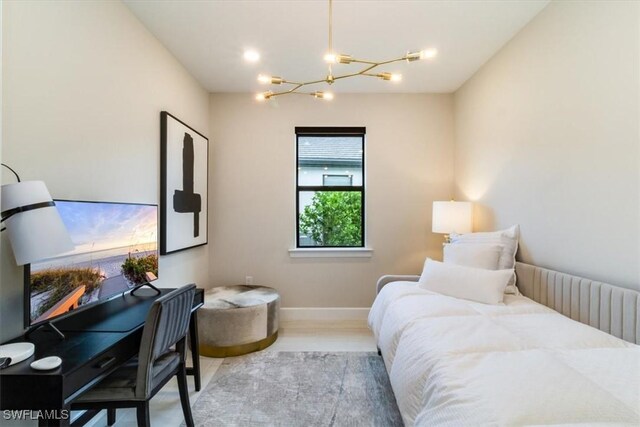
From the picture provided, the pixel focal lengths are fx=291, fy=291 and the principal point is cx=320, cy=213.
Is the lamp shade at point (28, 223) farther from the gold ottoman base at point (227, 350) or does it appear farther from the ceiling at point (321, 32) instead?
the gold ottoman base at point (227, 350)

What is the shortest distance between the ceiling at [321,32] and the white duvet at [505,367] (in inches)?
82.5

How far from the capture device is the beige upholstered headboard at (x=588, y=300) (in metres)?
1.45

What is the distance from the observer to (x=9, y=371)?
98cm

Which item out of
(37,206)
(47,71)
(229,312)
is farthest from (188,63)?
(229,312)

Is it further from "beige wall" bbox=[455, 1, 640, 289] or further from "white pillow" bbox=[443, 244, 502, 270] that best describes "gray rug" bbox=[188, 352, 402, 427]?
"beige wall" bbox=[455, 1, 640, 289]

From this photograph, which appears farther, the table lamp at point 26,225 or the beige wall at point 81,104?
the beige wall at point 81,104

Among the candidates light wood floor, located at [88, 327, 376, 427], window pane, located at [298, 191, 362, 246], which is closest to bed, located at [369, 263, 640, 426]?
light wood floor, located at [88, 327, 376, 427]

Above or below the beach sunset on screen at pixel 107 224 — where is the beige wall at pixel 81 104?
above

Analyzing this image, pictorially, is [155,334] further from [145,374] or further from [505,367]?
[505,367]

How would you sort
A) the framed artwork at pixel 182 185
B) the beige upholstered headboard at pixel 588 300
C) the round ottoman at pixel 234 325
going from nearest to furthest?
the beige upholstered headboard at pixel 588 300 → the framed artwork at pixel 182 185 → the round ottoman at pixel 234 325

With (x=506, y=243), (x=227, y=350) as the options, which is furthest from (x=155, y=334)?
(x=506, y=243)

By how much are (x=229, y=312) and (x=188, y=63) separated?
2406mm

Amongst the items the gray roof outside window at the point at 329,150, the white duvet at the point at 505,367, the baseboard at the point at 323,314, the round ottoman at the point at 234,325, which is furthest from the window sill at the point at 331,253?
the white duvet at the point at 505,367

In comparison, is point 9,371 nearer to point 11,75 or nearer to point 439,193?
point 11,75
